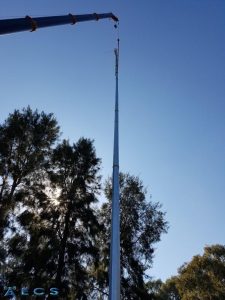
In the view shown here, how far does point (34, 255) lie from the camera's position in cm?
2552

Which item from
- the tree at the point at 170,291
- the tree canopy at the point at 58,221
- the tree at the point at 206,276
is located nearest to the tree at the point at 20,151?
the tree canopy at the point at 58,221

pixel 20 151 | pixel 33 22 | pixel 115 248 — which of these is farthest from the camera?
pixel 20 151

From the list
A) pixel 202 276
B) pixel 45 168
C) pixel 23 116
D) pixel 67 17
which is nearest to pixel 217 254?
pixel 202 276

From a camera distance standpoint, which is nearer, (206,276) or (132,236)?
(132,236)

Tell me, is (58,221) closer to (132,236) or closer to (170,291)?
(132,236)

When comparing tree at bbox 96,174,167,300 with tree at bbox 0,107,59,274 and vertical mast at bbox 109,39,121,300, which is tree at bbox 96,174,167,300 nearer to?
tree at bbox 0,107,59,274

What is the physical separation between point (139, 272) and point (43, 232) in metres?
8.62

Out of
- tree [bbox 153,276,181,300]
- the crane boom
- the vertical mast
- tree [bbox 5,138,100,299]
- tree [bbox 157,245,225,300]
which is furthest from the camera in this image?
tree [bbox 153,276,181,300]

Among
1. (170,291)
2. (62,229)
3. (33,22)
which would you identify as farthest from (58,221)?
(170,291)

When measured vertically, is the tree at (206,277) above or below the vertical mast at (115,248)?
above

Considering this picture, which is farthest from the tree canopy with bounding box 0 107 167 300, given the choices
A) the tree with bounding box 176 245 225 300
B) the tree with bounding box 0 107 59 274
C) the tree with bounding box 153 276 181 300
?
the tree with bounding box 153 276 181 300

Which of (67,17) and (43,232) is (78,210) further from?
(67,17)

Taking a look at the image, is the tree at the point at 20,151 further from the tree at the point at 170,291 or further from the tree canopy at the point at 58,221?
the tree at the point at 170,291

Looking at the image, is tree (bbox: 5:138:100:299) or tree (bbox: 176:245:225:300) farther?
tree (bbox: 176:245:225:300)
